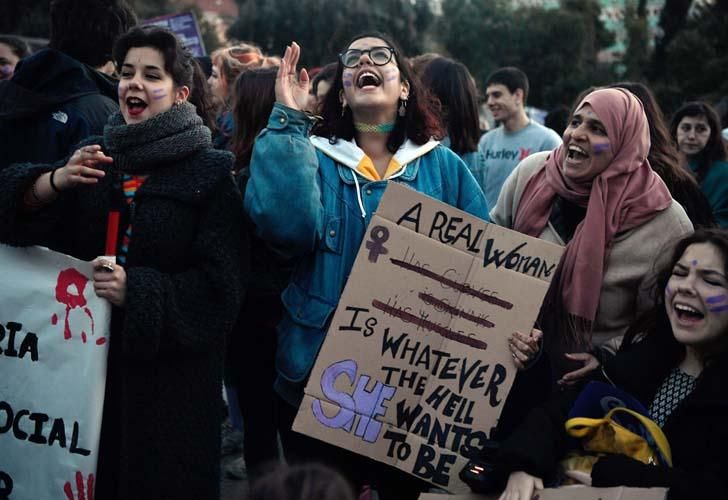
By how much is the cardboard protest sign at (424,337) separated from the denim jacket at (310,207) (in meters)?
0.19

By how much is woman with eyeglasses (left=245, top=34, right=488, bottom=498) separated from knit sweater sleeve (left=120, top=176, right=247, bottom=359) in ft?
0.32

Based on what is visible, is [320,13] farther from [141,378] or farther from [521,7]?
[141,378]

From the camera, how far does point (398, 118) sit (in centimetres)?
353

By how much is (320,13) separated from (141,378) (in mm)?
29906

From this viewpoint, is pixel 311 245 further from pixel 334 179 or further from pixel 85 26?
pixel 85 26

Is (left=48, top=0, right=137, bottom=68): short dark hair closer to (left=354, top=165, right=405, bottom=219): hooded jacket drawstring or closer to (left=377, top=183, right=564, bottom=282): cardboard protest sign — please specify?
(left=354, top=165, right=405, bottom=219): hooded jacket drawstring

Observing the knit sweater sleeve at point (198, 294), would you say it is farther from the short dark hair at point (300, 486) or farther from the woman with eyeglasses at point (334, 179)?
the short dark hair at point (300, 486)

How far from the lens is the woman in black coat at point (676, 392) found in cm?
272

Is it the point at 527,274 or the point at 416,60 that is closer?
the point at 527,274

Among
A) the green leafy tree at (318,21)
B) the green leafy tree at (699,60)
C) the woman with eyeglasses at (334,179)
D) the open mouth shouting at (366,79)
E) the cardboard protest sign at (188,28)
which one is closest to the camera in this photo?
the woman with eyeglasses at (334,179)

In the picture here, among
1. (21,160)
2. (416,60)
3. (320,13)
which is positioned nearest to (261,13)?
(320,13)

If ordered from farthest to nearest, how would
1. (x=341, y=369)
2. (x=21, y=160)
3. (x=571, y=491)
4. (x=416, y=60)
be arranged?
(x=416, y=60) → (x=21, y=160) → (x=341, y=369) → (x=571, y=491)

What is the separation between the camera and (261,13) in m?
32.3

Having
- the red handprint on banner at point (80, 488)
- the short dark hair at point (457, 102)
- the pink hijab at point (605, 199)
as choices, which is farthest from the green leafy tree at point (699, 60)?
the red handprint on banner at point (80, 488)
